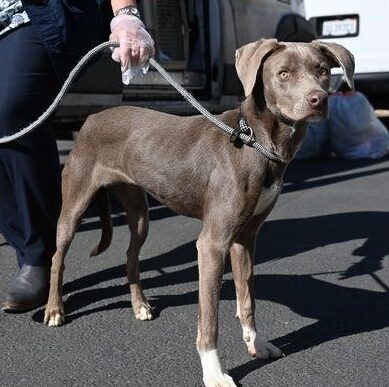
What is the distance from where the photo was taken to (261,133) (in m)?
3.03

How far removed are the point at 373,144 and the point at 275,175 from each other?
19.3 ft

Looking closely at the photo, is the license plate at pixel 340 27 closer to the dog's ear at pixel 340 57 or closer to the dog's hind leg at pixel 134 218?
the dog's hind leg at pixel 134 218

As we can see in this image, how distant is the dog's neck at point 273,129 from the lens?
3.01 m

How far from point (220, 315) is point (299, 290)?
56cm

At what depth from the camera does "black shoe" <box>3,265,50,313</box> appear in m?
3.64

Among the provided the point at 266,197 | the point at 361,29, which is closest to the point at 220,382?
the point at 266,197

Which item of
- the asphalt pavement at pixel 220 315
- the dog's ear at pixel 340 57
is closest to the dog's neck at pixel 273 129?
the dog's ear at pixel 340 57

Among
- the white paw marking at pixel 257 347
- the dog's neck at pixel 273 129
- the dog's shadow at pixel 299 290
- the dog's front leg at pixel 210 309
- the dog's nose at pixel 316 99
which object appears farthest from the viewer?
the dog's shadow at pixel 299 290

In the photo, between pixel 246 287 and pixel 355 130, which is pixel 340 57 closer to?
pixel 246 287

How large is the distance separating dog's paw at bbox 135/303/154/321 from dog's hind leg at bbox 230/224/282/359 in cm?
51

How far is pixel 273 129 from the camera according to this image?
302cm

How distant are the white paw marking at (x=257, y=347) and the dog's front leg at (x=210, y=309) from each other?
1.03ft

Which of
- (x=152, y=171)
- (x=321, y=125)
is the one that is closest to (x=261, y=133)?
(x=152, y=171)

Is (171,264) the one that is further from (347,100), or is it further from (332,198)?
(347,100)
